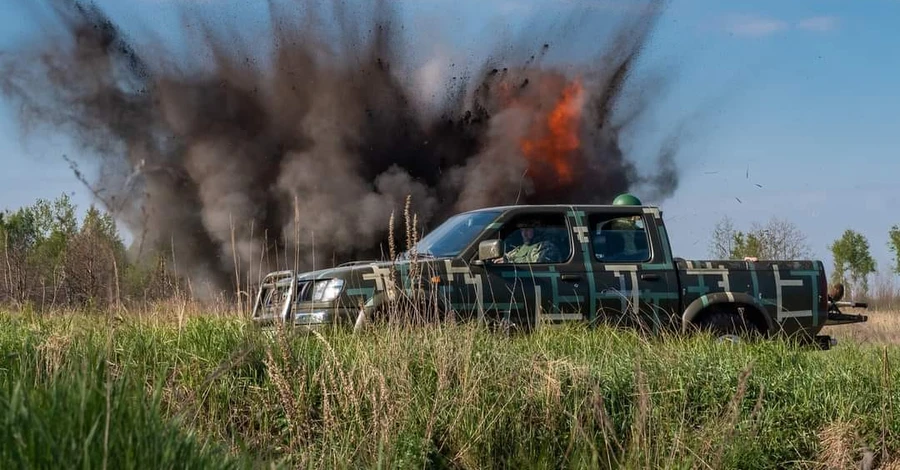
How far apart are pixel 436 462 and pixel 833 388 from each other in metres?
3.40

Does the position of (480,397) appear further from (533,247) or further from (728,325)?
(728,325)

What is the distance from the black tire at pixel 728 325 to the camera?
934 cm

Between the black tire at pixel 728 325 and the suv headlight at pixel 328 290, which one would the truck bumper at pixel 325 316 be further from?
the black tire at pixel 728 325

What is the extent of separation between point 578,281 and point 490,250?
1.09m

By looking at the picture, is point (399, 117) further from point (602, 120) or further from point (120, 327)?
point (120, 327)

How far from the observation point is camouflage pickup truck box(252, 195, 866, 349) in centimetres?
860

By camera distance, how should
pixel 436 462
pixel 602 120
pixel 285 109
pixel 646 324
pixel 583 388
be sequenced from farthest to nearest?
pixel 285 109
pixel 602 120
pixel 646 324
pixel 583 388
pixel 436 462

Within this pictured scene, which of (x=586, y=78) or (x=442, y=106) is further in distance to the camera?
(x=442, y=106)

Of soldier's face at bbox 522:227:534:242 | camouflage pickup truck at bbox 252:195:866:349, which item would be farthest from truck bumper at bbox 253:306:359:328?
soldier's face at bbox 522:227:534:242

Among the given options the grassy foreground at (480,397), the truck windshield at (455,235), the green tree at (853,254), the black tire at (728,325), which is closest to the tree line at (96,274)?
the grassy foreground at (480,397)

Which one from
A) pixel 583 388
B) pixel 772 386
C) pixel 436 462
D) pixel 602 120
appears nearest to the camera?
pixel 436 462

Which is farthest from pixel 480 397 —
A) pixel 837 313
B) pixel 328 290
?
pixel 837 313

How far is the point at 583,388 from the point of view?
6668 millimetres

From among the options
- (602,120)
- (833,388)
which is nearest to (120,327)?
(833,388)
